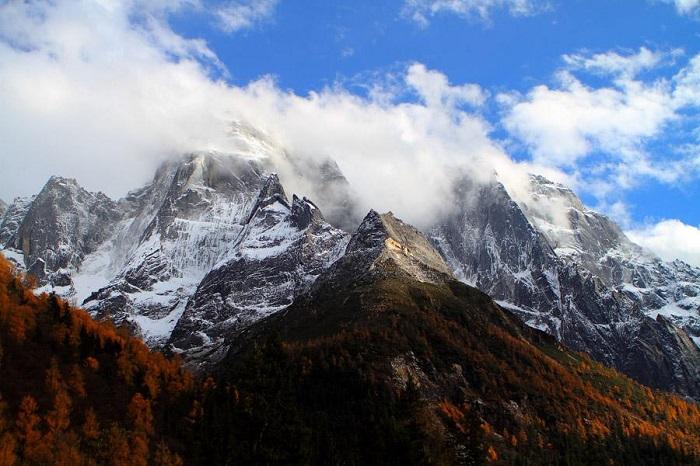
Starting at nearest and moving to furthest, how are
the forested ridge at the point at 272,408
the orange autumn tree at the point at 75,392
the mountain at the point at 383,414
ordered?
the mountain at the point at 383,414 < the forested ridge at the point at 272,408 < the orange autumn tree at the point at 75,392

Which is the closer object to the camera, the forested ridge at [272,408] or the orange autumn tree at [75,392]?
the forested ridge at [272,408]

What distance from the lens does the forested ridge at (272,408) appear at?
103m

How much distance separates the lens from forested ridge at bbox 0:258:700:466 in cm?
10269

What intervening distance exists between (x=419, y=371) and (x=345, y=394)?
29.5 m

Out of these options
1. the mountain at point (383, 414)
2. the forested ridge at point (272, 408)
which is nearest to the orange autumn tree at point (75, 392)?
the forested ridge at point (272, 408)

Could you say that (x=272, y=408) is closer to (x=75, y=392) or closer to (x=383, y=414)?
(x=75, y=392)


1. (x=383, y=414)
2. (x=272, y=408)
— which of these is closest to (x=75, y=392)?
(x=272, y=408)

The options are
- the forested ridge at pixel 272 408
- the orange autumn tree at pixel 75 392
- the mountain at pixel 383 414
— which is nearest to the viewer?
the mountain at pixel 383 414

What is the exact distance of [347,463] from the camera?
123062mm

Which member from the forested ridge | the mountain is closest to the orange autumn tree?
the forested ridge

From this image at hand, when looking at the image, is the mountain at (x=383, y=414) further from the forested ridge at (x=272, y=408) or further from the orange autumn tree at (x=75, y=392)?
the orange autumn tree at (x=75, y=392)

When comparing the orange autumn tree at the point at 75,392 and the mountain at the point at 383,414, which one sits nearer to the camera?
the mountain at the point at 383,414

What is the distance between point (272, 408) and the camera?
9738cm

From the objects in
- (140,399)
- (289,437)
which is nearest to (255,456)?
(289,437)
